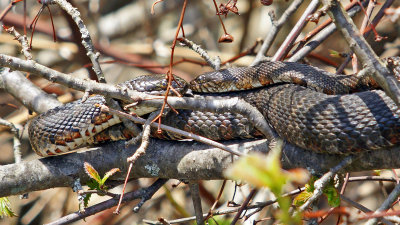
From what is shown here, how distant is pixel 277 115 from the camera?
3.60m

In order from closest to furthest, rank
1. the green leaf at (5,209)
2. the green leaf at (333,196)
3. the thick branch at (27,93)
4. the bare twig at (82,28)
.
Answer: the green leaf at (333,196)
the bare twig at (82,28)
the green leaf at (5,209)
the thick branch at (27,93)

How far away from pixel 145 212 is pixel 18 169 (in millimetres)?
3671

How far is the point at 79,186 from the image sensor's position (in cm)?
387

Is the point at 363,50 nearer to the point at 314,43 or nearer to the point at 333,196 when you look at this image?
the point at 333,196

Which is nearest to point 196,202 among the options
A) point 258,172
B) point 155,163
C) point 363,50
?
point 155,163

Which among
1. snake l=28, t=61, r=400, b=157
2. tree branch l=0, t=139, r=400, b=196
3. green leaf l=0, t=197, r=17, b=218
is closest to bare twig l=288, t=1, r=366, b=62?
snake l=28, t=61, r=400, b=157

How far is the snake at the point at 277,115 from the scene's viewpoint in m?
3.15

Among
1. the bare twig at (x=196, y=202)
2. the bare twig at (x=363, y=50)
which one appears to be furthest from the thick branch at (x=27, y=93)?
the bare twig at (x=363, y=50)

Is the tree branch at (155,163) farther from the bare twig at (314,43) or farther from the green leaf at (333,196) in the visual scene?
the bare twig at (314,43)

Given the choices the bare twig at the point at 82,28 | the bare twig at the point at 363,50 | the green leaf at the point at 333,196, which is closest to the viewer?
the bare twig at the point at 363,50

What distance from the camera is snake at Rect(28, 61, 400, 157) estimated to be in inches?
124

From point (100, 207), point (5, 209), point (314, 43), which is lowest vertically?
point (5, 209)

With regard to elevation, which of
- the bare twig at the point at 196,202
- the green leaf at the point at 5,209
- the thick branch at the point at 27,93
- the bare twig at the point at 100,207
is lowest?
the green leaf at the point at 5,209

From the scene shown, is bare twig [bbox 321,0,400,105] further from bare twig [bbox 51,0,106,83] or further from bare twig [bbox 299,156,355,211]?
bare twig [bbox 51,0,106,83]
